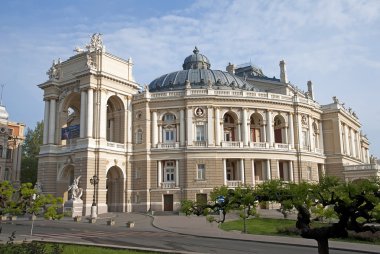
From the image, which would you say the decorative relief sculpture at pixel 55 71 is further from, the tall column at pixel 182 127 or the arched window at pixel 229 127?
the arched window at pixel 229 127

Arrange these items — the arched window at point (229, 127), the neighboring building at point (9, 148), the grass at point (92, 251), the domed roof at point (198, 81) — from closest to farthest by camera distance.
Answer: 1. the grass at point (92, 251)
2. the arched window at point (229, 127)
3. the domed roof at point (198, 81)
4. the neighboring building at point (9, 148)

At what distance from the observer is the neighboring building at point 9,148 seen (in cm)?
8050

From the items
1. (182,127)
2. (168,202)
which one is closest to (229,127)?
(182,127)

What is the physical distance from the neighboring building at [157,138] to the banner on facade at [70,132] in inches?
5.9

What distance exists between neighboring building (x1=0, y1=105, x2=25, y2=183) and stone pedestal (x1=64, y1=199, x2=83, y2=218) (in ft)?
119

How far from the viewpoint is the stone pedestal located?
48.1 meters

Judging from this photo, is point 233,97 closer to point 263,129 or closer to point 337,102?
point 263,129

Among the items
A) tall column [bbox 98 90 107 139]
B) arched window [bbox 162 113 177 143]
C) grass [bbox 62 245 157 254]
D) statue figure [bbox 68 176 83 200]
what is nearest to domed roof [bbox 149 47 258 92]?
arched window [bbox 162 113 177 143]

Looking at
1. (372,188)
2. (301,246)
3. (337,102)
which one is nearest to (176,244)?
(301,246)

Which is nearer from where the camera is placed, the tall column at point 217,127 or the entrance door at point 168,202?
the entrance door at point 168,202


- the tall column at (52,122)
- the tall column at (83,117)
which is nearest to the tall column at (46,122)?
the tall column at (52,122)


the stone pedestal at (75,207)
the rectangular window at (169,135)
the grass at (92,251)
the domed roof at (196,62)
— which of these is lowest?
the grass at (92,251)

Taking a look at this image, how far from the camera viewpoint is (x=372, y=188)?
33.8 feet

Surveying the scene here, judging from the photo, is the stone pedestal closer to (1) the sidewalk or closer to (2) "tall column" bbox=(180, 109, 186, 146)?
(1) the sidewalk
